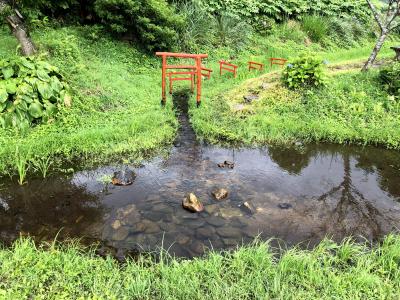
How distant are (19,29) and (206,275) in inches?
368

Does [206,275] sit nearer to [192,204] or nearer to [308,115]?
[192,204]

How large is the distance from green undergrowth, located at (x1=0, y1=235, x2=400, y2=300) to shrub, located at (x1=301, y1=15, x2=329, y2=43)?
16.2m

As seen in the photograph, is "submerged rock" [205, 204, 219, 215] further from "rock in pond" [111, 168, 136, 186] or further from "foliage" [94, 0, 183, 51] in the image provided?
"foliage" [94, 0, 183, 51]

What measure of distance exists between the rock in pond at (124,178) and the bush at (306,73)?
619 centimetres

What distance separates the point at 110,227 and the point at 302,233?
11.0ft

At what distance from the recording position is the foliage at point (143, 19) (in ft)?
43.6

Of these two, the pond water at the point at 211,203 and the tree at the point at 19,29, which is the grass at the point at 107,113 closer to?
the tree at the point at 19,29

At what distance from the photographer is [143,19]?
1327 centimetres

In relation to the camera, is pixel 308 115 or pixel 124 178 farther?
pixel 308 115

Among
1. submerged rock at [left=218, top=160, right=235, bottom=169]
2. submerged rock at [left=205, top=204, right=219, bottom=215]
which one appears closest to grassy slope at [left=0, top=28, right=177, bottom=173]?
submerged rock at [left=218, top=160, right=235, bottom=169]

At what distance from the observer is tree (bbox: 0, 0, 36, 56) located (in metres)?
10.5

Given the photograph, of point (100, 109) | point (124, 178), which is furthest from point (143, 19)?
point (124, 178)

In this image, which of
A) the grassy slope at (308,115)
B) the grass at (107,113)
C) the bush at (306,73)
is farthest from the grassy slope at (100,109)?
the bush at (306,73)

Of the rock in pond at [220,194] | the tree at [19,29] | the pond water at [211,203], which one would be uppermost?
the tree at [19,29]
